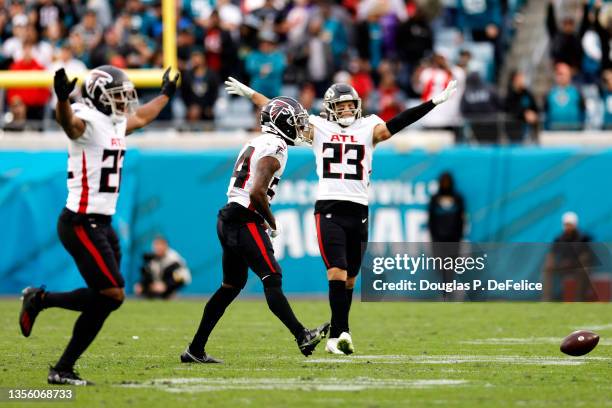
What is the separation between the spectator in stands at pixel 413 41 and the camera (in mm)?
17109

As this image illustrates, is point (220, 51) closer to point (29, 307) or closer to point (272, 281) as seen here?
point (272, 281)

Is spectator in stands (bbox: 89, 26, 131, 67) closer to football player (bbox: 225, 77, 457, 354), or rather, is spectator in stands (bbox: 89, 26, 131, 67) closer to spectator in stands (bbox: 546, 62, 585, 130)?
spectator in stands (bbox: 546, 62, 585, 130)

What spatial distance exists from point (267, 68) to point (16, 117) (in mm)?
3169

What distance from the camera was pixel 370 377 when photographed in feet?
23.7

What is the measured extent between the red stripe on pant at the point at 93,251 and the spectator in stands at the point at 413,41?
1037 cm

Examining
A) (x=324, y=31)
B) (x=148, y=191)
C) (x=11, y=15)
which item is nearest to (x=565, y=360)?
(x=148, y=191)

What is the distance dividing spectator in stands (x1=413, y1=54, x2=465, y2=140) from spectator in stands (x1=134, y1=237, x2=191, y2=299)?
3416 mm

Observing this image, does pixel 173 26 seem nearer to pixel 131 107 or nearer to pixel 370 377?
pixel 131 107

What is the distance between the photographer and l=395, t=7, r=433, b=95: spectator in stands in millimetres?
17109

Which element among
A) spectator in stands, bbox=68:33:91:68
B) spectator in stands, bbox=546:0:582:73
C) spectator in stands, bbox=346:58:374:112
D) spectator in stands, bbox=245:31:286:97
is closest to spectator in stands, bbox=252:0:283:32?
spectator in stands, bbox=245:31:286:97

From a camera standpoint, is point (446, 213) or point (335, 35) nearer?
point (446, 213)

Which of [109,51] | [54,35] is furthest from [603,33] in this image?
[54,35]

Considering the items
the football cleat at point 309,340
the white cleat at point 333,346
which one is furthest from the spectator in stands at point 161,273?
the football cleat at point 309,340

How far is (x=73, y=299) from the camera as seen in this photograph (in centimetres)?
712
